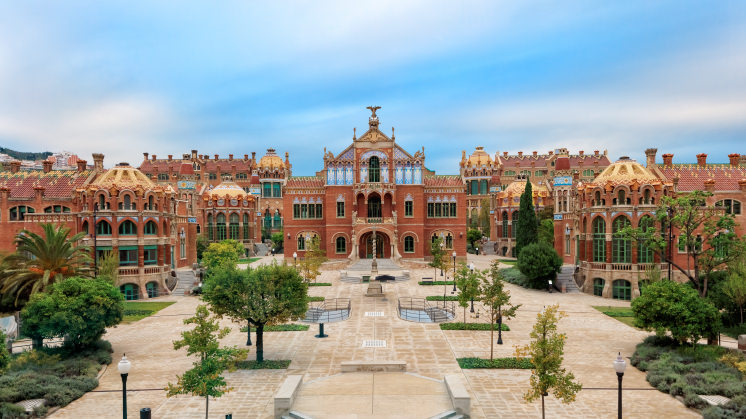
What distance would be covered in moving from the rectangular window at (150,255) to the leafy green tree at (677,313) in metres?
36.1

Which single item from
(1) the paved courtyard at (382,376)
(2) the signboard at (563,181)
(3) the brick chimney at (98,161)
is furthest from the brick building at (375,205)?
(1) the paved courtyard at (382,376)

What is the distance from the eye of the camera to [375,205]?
196 feet

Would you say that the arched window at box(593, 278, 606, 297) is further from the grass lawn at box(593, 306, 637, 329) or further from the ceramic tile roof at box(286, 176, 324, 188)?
the ceramic tile roof at box(286, 176, 324, 188)

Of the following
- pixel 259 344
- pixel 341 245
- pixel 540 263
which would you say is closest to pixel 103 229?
pixel 259 344

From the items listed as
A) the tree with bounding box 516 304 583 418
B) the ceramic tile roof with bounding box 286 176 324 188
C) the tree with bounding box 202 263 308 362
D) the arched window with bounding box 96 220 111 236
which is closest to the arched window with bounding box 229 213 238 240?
the ceramic tile roof with bounding box 286 176 324 188

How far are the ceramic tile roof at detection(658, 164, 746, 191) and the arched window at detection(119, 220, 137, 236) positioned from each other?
48.9 m

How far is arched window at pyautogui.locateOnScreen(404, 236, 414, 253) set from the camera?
59.6 meters

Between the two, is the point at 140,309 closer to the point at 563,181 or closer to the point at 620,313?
the point at 620,313

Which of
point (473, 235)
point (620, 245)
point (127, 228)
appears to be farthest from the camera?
point (473, 235)

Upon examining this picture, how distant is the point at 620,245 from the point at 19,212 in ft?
172

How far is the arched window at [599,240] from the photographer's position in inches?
1614

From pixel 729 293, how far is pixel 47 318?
107ft

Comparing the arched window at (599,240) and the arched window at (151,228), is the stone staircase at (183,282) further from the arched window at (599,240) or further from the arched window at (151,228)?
the arched window at (599,240)

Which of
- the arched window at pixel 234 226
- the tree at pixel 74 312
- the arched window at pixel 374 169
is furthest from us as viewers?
the arched window at pixel 234 226
